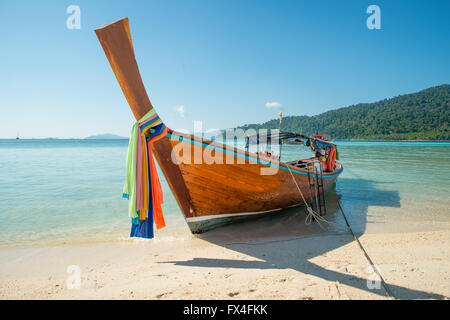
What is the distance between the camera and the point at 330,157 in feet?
27.5

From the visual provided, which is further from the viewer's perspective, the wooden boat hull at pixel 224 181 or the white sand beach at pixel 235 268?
the wooden boat hull at pixel 224 181

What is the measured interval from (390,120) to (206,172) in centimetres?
10627

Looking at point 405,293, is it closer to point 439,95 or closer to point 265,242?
point 265,242

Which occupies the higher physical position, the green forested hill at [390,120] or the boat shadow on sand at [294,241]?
the green forested hill at [390,120]

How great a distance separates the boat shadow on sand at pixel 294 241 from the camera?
2975 mm

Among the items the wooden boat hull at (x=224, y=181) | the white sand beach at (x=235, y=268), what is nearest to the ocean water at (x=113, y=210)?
the white sand beach at (x=235, y=268)

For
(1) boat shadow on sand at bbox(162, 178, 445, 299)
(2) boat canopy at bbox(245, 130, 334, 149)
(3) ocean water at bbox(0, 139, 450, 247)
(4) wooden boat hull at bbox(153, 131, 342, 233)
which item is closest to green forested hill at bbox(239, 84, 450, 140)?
(3) ocean water at bbox(0, 139, 450, 247)

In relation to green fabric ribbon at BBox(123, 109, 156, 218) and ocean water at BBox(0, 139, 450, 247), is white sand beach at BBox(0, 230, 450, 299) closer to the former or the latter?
ocean water at BBox(0, 139, 450, 247)

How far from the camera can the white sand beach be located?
266 centimetres

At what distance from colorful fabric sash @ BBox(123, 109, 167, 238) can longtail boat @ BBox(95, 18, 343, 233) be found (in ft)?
0.58

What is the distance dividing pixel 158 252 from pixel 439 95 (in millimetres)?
133921

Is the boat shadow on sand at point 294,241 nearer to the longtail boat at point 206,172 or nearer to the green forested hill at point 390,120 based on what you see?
the longtail boat at point 206,172

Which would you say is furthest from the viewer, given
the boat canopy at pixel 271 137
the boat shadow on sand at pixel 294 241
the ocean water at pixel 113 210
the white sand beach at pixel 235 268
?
the boat canopy at pixel 271 137

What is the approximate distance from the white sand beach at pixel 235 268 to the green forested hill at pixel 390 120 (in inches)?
2616
